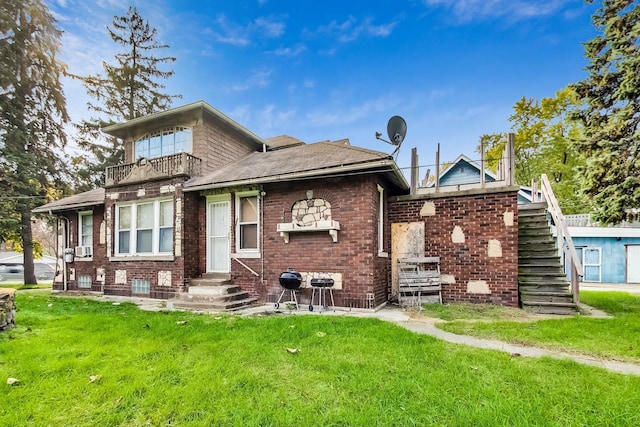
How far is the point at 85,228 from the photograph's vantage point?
12219 millimetres

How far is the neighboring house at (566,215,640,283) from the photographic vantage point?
1575 centimetres

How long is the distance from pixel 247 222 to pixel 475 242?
20.1ft

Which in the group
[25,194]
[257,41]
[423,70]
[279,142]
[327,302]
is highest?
[257,41]

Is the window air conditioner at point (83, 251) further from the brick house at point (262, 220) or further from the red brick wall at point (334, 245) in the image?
the red brick wall at point (334, 245)

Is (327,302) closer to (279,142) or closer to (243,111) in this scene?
(279,142)

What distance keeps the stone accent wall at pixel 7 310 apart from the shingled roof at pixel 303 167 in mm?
4565

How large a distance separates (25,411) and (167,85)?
2286 cm

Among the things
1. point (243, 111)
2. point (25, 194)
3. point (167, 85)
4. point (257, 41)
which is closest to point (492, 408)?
point (257, 41)

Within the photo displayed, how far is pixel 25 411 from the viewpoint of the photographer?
2662 mm

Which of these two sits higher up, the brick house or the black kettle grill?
the brick house

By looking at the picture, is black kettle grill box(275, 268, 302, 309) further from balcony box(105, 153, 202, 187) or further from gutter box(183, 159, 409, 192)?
balcony box(105, 153, 202, 187)

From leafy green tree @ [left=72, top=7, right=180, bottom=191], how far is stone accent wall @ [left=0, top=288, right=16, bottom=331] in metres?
17.7

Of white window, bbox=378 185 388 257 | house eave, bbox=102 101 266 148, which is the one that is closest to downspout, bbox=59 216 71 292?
house eave, bbox=102 101 266 148

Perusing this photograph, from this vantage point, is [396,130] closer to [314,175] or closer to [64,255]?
[314,175]
